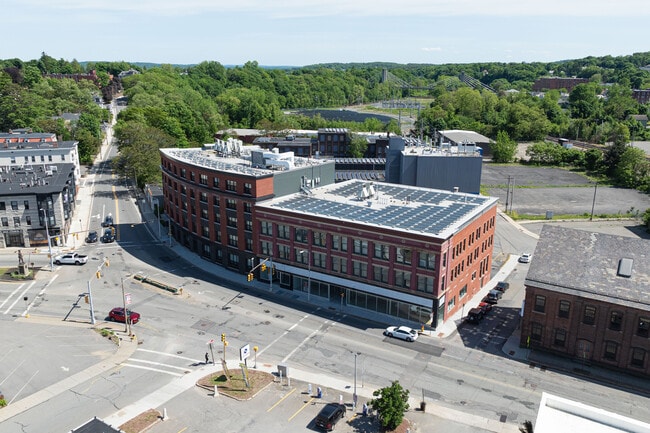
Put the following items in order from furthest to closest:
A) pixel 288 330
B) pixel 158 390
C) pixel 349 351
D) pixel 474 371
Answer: pixel 288 330 < pixel 349 351 < pixel 474 371 < pixel 158 390

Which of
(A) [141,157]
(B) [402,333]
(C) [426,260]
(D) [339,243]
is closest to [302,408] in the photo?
(B) [402,333]

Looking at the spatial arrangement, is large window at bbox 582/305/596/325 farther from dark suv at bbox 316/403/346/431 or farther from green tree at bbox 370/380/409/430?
dark suv at bbox 316/403/346/431

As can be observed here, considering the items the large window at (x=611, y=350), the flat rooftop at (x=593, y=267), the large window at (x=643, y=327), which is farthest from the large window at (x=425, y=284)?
the large window at (x=643, y=327)

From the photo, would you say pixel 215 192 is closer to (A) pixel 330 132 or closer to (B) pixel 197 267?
(B) pixel 197 267

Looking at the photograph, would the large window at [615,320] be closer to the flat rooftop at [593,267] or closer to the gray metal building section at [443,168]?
the flat rooftop at [593,267]

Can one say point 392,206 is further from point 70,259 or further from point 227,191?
point 70,259

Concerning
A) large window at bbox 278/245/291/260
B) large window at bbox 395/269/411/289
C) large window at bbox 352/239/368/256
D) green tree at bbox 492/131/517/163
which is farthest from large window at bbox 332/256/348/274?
green tree at bbox 492/131/517/163

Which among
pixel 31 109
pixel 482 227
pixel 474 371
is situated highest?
pixel 31 109

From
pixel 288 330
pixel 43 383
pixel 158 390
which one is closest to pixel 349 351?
pixel 288 330
